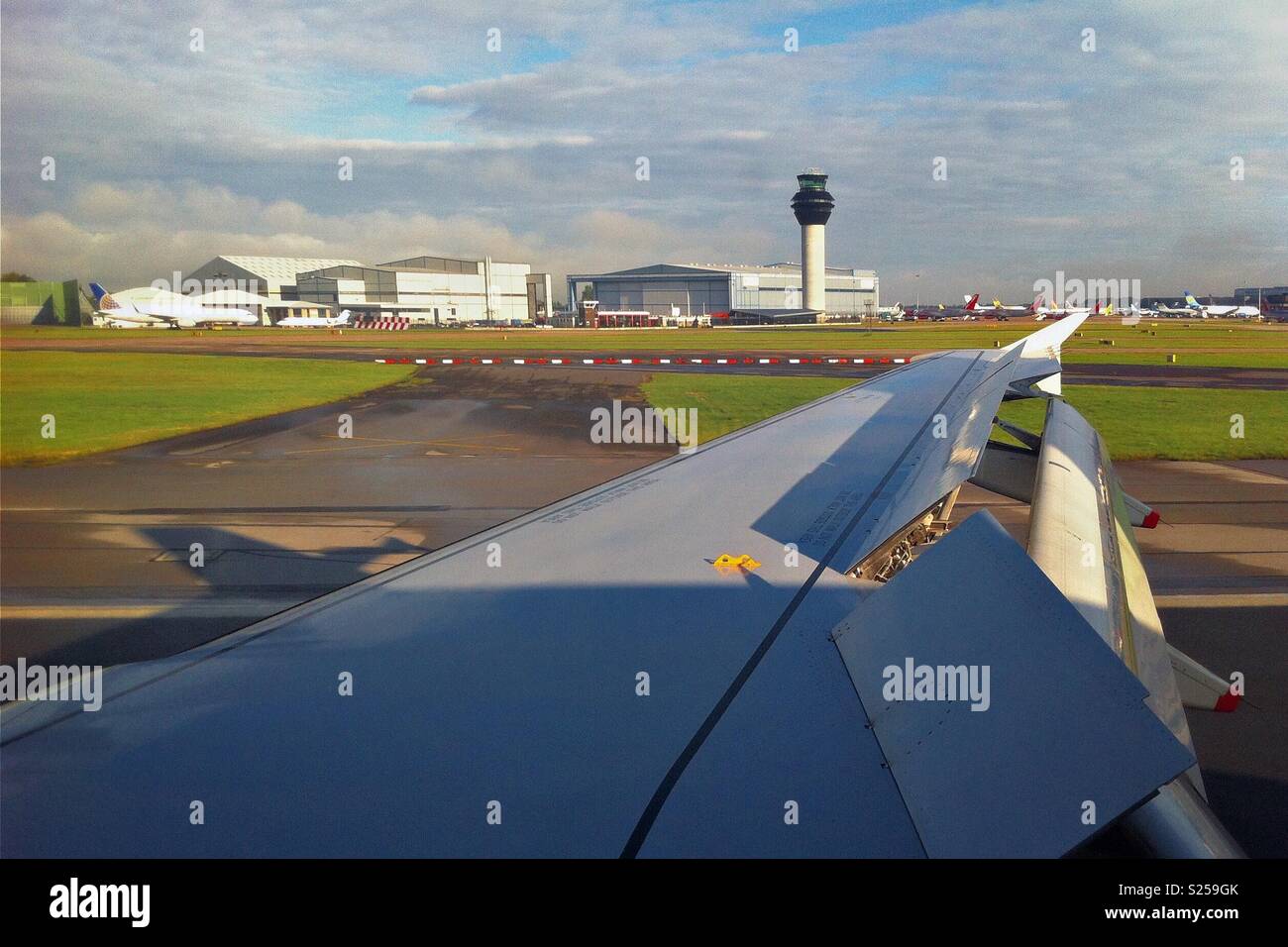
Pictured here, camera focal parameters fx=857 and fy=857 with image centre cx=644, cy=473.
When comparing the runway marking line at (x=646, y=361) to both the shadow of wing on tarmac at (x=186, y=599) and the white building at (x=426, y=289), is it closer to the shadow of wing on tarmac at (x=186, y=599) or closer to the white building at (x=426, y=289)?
the shadow of wing on tarmac at (x=186, y=599)

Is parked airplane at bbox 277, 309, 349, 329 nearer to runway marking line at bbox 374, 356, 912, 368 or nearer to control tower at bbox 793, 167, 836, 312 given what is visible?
runway marking line at bbox 374, 356, 912, 368

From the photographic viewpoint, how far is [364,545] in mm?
10336

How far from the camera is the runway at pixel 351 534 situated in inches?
274

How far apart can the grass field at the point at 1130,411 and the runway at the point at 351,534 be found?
57.7 inches

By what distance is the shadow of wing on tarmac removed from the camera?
7.23m

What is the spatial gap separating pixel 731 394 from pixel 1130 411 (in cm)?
1047

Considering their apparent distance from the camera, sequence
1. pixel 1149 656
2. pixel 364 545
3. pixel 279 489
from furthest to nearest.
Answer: pixel 279 489
pixel 364 545
pixel 1149 656

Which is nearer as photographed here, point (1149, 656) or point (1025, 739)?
point (1025, 739)

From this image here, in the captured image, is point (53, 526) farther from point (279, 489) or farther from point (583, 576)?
point (583, 576)

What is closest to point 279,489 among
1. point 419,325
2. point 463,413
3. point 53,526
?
point 53,526

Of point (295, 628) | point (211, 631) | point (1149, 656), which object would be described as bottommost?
point (211, 631)

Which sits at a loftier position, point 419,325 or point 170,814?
point 419,325

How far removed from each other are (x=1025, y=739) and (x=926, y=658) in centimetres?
38

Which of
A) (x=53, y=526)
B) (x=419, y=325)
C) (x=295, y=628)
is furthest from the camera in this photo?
(x=419, y=325)
